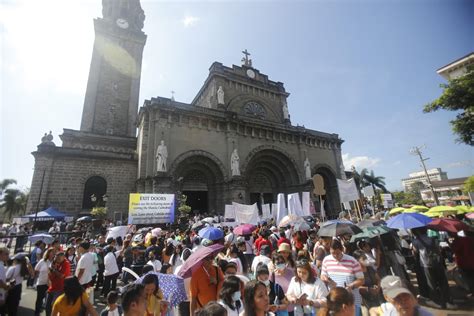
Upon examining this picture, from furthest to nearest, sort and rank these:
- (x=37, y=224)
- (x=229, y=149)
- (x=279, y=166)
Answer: (x=279, y=166), (x=229, y=149), (x=37, y=224)

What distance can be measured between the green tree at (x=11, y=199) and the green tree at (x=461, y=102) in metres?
59.9

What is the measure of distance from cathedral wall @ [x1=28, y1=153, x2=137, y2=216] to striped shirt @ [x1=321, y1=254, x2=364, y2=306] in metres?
18.9

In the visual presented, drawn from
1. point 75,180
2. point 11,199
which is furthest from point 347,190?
point 11,199

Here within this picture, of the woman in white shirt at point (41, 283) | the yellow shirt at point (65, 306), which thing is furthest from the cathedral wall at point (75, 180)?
the yellow shirt at point (65, 306)

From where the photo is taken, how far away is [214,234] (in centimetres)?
593

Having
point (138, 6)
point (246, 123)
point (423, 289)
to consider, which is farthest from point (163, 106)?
point (138, 6)

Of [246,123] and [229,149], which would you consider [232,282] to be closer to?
[229,149]

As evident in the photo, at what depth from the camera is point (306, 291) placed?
325 centimetres

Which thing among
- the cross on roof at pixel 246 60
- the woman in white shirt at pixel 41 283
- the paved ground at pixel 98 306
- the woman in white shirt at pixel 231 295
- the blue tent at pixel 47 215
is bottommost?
the paved ground at pixel 98 306

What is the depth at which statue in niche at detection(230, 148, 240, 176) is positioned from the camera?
21380 millimetres

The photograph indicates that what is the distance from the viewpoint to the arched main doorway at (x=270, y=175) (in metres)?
25.1

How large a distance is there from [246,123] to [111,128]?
628 inches

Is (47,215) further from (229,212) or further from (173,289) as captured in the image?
(173,289)

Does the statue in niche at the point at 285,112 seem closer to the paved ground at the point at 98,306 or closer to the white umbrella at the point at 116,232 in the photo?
the white umbrella at the point at 116,232
